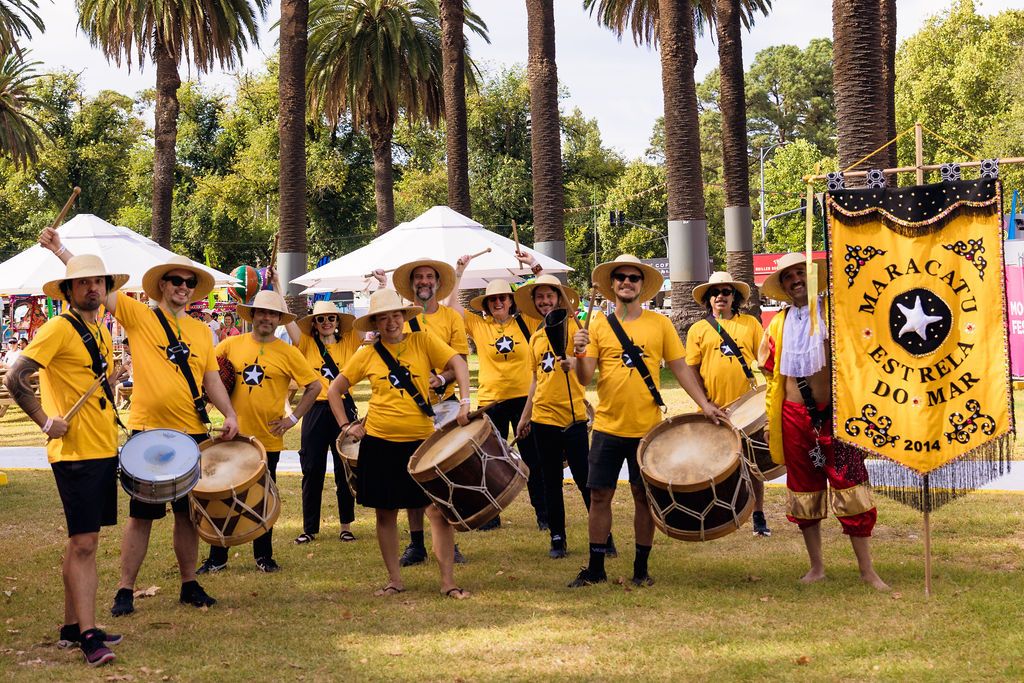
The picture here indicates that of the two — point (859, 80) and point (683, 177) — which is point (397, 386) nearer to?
point (859, 80)

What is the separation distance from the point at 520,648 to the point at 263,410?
3149 millimetres

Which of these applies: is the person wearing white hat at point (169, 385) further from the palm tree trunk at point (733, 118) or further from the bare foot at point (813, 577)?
the palm tree trunk at point (733, 118)

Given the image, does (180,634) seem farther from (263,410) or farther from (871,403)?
(871,403)

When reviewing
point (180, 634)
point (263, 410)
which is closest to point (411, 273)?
point (263, 410)

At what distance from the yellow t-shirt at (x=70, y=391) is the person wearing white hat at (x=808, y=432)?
424 cm

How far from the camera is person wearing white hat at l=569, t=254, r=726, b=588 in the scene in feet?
26.1

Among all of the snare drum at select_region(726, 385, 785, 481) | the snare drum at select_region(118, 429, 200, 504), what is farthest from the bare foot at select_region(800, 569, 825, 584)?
the snare drum at select_region(118, 429, 200, 504)

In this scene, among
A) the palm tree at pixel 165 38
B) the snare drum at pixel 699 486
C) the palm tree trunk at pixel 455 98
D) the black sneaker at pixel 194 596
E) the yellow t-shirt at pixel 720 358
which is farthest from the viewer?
the palm tree at pixel 165 38

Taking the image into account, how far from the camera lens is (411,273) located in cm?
919

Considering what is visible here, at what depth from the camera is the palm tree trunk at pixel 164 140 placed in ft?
102

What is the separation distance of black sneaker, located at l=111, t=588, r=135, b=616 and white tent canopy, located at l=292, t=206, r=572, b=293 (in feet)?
25.5

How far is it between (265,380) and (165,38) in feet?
80.1

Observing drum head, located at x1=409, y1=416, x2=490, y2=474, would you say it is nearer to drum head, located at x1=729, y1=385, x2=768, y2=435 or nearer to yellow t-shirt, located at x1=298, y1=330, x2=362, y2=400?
drum head, located at x1=729, y1=385, x2=768, y2=435

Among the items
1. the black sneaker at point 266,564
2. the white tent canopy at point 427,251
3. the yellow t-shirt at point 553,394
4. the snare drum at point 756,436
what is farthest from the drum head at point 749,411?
the white tent canopy at point 427,251
